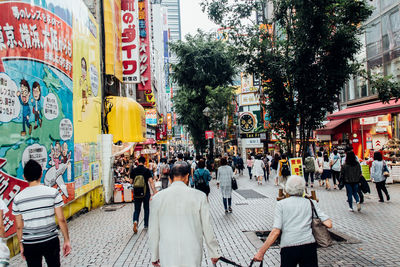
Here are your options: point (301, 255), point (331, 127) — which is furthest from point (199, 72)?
point (301, 255)

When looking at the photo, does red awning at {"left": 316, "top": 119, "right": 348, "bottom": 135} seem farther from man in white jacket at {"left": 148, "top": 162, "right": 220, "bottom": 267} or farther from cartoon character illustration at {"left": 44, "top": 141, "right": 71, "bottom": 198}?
man in white jacket at {"left": 148, "top": 162, "right": 220, "bottom": 267}

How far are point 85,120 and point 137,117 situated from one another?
462cm

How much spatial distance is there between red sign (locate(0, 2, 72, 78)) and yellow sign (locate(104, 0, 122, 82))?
17.3ft

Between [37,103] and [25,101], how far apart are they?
2.24 ft

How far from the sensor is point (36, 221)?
4027 millimetres

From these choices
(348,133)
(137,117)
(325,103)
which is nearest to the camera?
(325,103)

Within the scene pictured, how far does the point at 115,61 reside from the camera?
17.4 metres

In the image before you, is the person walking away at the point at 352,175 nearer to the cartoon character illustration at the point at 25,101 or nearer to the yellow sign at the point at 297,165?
the yellow sign at the point at 297,165

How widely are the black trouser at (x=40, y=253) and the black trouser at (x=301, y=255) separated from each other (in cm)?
265

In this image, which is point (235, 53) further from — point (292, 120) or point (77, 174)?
point (77, 174)

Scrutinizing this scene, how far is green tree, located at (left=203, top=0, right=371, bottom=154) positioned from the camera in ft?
25.0

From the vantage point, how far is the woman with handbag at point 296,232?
3824 mm

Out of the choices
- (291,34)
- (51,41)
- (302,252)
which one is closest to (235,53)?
(291,34)

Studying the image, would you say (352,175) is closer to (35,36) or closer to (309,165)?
(309,165)
